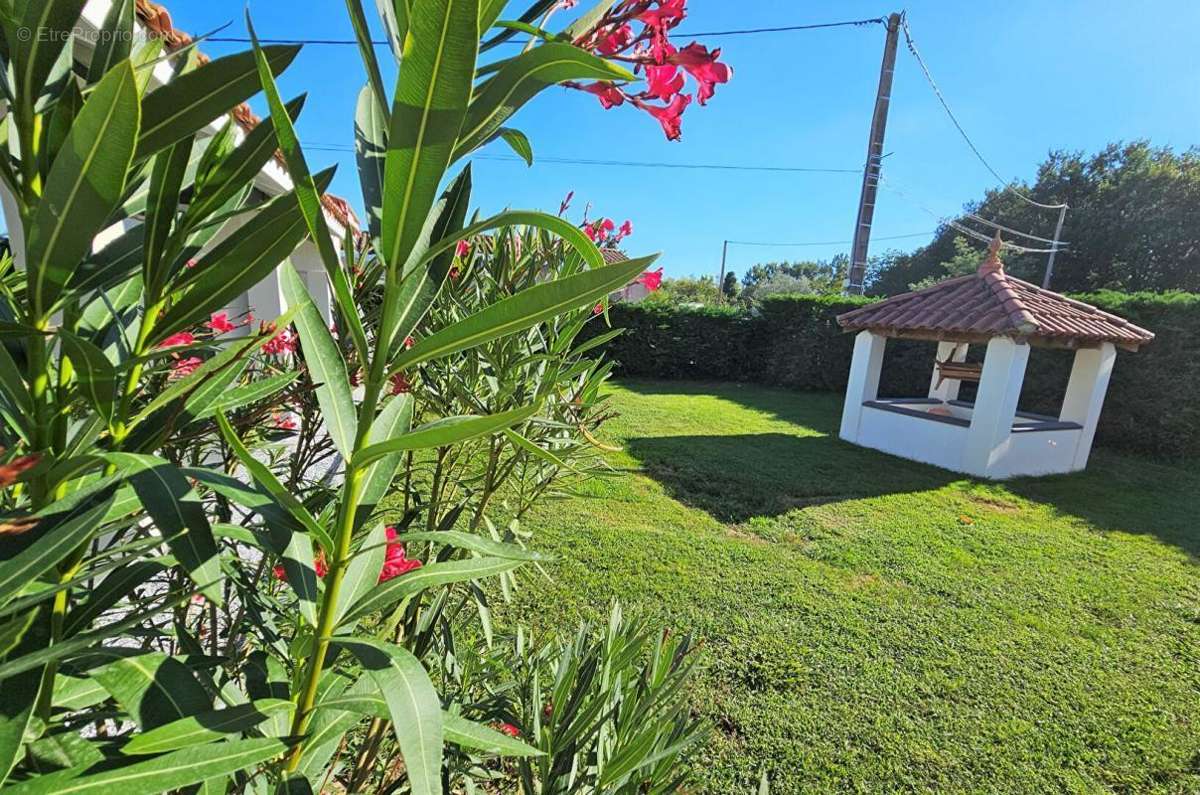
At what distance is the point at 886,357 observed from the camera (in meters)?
10.6

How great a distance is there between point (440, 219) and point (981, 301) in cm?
760

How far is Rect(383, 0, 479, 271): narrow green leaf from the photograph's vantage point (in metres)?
0.33

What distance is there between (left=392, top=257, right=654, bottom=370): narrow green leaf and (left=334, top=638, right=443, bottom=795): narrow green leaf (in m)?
0.24

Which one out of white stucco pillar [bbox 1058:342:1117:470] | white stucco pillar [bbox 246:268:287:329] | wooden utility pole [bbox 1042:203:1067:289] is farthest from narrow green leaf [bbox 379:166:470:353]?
wooden utility pole [bbox 1042:203:1067:289]

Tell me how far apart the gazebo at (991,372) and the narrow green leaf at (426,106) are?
22.5 ft

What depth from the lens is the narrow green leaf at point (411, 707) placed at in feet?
1.29

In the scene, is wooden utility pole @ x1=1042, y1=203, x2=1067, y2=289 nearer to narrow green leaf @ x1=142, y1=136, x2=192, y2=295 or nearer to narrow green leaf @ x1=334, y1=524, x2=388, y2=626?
narrow green leaf @ x1=334, y1=524, x2=388, y2=626

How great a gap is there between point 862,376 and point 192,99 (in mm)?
7815

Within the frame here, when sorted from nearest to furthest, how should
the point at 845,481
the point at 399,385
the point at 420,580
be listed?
the point at 420,580 → the point at 399,385 → the point at 845,481

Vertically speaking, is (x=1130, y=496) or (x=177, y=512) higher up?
(x=177, y=512)

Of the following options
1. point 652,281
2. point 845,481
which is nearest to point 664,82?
point 652,281

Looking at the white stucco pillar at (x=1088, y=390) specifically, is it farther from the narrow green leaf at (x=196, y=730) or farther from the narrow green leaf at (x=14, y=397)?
the narrow green leaf at (x=14, y=397)

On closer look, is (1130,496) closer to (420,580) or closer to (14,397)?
(420,580)

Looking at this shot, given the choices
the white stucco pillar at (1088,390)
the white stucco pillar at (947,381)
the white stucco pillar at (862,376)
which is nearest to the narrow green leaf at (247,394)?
the white stucco pillar at (862,376)
